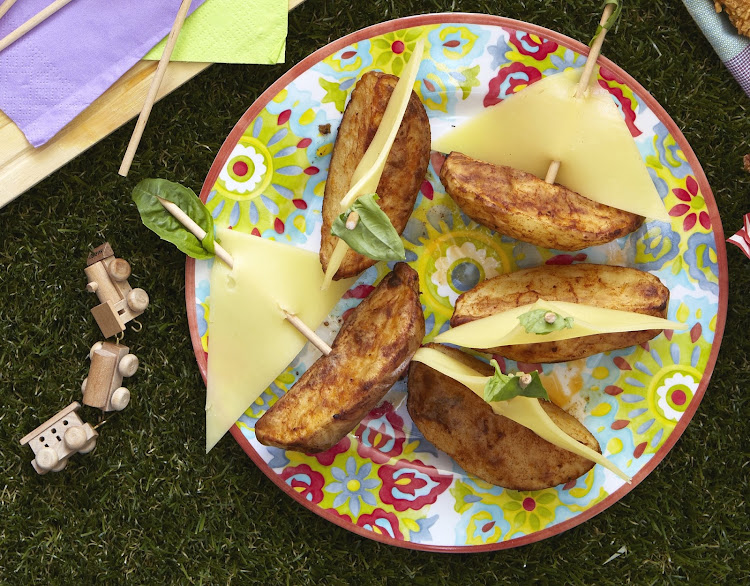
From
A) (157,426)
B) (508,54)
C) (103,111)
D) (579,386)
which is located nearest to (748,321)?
Result: (579,386)

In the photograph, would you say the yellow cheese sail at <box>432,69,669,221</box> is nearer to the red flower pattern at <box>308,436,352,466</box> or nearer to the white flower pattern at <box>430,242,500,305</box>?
the white flower pattern at <box>430,242,500,305</box>

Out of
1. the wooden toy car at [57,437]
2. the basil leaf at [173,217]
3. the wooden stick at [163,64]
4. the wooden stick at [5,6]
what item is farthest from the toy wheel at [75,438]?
the wooden stick at [5,6]

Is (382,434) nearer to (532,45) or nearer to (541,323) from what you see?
(541,323)

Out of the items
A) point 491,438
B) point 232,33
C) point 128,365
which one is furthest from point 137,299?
point 491,438

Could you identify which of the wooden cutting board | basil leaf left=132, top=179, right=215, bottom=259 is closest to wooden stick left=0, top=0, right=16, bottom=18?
the wooden cutting board

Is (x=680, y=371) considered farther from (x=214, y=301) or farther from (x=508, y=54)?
(x=214, y=301)

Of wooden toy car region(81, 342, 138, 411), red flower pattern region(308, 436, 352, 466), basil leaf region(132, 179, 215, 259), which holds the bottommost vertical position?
red flower pattern region(308, 436, 352, 466)
